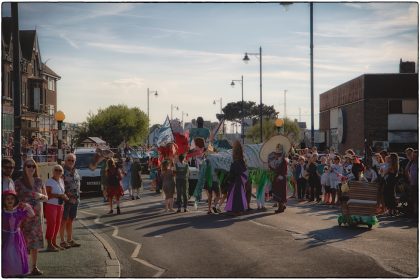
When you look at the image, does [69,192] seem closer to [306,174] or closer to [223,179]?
[223,179]

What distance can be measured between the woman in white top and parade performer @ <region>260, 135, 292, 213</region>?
841 cm

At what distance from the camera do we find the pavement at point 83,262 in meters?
9.91

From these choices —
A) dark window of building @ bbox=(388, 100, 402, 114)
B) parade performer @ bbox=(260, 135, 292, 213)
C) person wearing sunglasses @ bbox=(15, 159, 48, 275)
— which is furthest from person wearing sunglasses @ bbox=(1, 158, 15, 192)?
dark window of building @ bbox=(388, 100, 402, 114)

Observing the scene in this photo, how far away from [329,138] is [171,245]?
50264 mm

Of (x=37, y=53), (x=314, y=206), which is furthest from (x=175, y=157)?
(x=37, y=53)

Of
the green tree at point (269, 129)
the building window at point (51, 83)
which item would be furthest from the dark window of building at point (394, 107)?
the green tree at point (269, 129)

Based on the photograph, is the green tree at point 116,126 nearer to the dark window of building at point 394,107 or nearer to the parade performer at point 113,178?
the dark window of building at point 394,107

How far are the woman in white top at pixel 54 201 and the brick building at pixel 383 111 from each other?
32358 millimetres

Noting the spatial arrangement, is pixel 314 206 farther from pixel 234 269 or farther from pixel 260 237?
pixel 234 269

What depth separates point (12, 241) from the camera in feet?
29.6

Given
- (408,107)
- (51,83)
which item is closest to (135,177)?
(408,107)

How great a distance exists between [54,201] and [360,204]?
681 cm

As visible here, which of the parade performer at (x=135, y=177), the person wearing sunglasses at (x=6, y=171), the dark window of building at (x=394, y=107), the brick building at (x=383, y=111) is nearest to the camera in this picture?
the person wearing sunglasses at (x=6, y=171)

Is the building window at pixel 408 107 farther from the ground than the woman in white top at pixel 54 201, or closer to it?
farther from the ground
